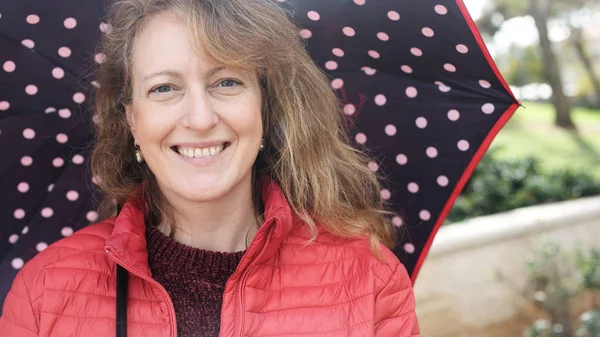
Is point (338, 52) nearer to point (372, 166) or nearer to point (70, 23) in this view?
point (372, 166)

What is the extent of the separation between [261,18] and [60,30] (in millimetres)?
685

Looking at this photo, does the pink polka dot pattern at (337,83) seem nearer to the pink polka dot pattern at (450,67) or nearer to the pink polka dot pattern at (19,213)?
the pink polka dot pattern at (450,67)

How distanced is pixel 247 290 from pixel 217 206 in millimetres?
349

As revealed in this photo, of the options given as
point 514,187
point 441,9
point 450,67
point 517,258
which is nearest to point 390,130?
point 450,67

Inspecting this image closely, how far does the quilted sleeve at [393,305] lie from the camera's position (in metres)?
2.30

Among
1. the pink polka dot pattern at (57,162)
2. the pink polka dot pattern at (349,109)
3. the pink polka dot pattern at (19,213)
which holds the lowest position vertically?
the pink polka dot pattern at (19,213)

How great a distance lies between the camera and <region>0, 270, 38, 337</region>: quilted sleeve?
2131 millimetres

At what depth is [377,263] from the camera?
7.75 ft

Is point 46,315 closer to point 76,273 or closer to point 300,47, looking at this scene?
point 76,273

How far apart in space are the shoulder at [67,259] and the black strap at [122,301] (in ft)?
0.23

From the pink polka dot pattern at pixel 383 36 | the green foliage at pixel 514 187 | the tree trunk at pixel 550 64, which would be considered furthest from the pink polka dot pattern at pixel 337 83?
the tree trunk at pixel 550 64

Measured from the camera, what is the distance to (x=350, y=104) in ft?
8.64

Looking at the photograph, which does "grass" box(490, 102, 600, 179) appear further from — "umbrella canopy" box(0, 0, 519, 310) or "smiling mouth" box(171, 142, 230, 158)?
"smiling mouth" box(171, 142, 230, 158)

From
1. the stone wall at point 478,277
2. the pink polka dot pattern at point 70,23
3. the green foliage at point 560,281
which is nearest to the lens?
the pink polka dot pattern at point 70,23
